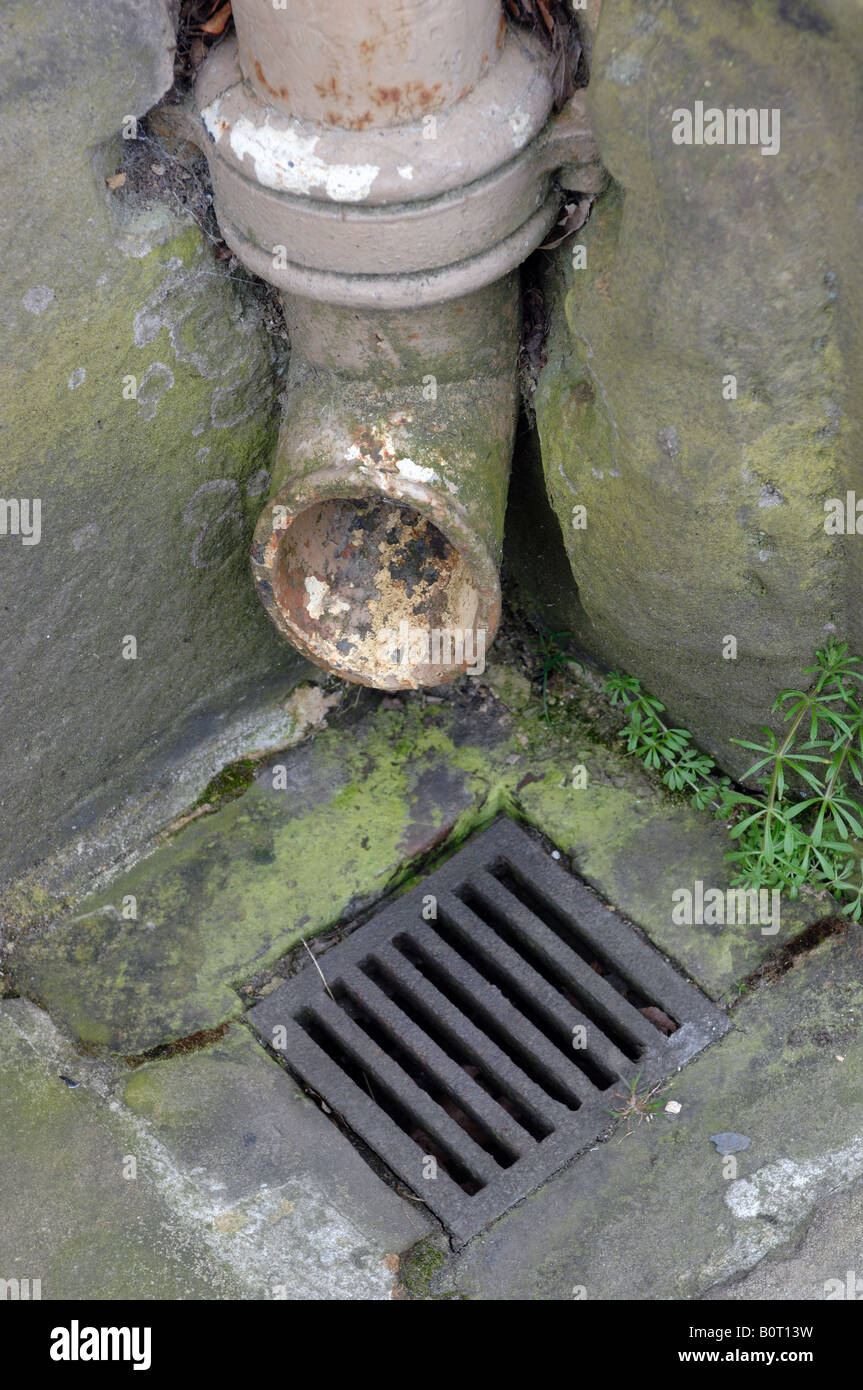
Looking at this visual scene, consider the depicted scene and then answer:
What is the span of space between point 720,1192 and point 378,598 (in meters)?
1.44

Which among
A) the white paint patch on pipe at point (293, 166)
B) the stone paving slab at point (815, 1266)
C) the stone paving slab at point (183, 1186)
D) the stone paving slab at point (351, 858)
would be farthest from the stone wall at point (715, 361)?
the stone paving slab at point (183, 1186)

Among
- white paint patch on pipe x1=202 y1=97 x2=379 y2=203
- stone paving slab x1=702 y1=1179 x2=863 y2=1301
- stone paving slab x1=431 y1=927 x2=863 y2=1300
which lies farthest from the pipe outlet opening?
stone paving slab x1=702 y1=1179 x2=863 y2=1301

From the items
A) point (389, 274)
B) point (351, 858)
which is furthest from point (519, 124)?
point (351, 858)

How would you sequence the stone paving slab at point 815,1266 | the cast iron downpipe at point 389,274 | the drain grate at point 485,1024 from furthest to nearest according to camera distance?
the drain grate at point 485,1024 → the stone paving slab at point 815,1266 → the cast iron downpipe at point 389,274

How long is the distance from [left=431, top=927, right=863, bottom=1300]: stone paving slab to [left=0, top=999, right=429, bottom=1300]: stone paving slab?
0.77 ft

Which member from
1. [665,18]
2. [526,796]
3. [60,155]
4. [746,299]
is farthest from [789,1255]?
[60,155]

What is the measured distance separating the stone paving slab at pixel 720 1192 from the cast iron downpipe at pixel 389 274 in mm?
1062

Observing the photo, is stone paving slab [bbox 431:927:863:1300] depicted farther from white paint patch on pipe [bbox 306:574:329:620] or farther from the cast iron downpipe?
white paint patch on pipe [bbox 306:574:329:620]

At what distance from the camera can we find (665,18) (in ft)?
6.55

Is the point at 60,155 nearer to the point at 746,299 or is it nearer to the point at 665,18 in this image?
the point at 665,18

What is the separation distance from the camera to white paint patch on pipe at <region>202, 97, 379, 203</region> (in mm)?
2156

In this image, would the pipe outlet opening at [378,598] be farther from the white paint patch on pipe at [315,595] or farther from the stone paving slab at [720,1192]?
the stone paving slab at [720,1192]

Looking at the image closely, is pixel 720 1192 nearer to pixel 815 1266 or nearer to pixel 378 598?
pixel 815 1266

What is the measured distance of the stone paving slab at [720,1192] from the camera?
2.55 meters
